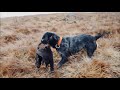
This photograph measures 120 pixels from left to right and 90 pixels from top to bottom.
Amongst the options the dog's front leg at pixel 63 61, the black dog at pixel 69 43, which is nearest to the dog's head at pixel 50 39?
the black dog at pixel 69 43

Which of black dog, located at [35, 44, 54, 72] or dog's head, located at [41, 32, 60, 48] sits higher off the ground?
dog's head, located at [41, 32, 60, 48]

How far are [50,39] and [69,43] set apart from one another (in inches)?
11.7

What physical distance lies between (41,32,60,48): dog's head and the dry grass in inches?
3.1

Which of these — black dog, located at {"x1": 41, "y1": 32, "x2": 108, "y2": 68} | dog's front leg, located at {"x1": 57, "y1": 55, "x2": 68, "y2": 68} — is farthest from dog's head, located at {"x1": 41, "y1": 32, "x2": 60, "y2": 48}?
dog's front leg, located at {"x1": 57, "y1": 55, "x2": 68, "y2": 68}

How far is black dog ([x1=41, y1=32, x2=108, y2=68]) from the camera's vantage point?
3.44 metres

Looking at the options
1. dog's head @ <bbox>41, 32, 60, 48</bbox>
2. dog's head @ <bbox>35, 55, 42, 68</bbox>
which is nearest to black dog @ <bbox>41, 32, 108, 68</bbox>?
dog's head @ <bbox>41, 32, 60, 48</bbox>

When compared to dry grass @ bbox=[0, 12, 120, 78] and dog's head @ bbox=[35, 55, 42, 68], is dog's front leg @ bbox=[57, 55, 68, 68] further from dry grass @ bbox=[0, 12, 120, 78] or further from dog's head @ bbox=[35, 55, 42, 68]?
dog's head @ bbox=[35, 55, 42, 68]

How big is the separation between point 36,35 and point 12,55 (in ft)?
1.58

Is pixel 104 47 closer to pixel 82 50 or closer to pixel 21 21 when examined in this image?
pixel 82 50

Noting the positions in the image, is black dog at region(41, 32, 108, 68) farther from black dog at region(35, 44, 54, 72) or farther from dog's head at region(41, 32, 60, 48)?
black dog at region(35, 44, 54, 72)

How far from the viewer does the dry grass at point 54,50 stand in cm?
342
